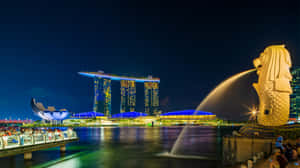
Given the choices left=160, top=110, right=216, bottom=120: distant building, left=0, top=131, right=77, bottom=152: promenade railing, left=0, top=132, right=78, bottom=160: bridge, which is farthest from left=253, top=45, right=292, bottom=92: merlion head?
left=160, top=110, right=216, bottom=120: distant building

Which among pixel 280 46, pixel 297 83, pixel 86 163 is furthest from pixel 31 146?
pixel 297 83

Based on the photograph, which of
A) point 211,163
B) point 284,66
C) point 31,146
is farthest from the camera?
point 31,146

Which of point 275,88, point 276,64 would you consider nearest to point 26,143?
point 275,88

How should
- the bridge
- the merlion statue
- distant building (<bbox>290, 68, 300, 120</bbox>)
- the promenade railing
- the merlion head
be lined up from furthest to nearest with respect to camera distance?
1. distant building (<bbox>290, 68, 300, 120</bbox>)
2. the promenade railing
3. the bridge
4. the merlion head
5. the merlion statue

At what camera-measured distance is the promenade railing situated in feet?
49.1

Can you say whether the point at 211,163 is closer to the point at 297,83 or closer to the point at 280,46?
the point at 280,46

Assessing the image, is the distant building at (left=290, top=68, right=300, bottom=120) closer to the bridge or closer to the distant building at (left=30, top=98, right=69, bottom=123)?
the distant building at (left=30, top=98, right=69, bottom=123)

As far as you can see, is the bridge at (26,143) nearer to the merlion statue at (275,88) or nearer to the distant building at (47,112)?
the merlion statue at (275,88)

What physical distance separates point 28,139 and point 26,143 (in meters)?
0.44

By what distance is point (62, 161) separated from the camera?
1738cm

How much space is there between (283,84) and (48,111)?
4535 inches

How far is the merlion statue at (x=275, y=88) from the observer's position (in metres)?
14.3

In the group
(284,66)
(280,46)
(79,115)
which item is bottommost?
(79,115)

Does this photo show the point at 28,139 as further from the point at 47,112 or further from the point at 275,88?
the point at 47,112
